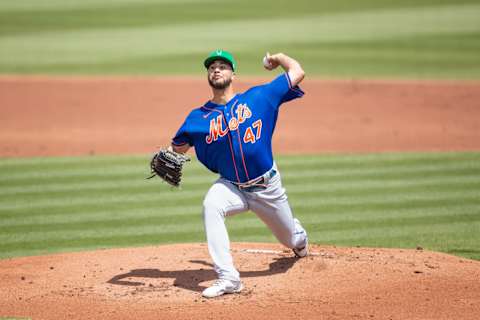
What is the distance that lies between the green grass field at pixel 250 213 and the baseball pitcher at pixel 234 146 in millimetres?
2018

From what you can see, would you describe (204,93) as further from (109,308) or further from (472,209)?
(109,308)

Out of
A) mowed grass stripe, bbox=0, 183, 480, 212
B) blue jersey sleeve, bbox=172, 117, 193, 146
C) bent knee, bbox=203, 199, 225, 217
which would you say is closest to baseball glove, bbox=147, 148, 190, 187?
blue jersey sleeve, bbox=172, 117, 193, 146

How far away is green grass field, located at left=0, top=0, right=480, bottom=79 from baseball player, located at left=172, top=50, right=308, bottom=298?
1305 cm

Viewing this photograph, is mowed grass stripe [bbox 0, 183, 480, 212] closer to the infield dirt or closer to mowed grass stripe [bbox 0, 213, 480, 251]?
mowed grass stripe [bbox 0, 213, 480, 251]

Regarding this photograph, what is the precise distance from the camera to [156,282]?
22.2 feet

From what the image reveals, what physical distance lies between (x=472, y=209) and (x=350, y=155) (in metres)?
3.40

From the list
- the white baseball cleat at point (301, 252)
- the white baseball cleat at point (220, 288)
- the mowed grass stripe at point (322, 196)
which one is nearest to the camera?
the white baseball cleat at point (220, 288)

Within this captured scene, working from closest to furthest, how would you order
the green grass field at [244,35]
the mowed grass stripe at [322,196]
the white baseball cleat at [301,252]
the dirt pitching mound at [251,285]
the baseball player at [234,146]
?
the dirt pitching mound at [251,285]
the baseball player at [234,146]
the white baseball cleat at [301,252]
the mowed grass stripe at [322,196]
the green grass field at [244,35]

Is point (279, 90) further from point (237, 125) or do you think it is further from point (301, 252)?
point (301, 252)

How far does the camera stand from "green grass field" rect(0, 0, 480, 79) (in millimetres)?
20656

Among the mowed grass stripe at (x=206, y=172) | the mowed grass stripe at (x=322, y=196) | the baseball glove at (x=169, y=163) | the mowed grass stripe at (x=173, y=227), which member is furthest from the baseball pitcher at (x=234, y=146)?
the mowed grass stripe at (x=206, y=172)

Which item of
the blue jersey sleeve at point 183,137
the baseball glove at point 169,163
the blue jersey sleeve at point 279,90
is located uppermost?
the blue jersey sleeve at point 279,90

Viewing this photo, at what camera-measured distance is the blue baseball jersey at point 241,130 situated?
639 centimetres

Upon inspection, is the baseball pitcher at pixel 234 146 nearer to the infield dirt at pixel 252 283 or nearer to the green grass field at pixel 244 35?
the infield dirt at pixel 252 283
